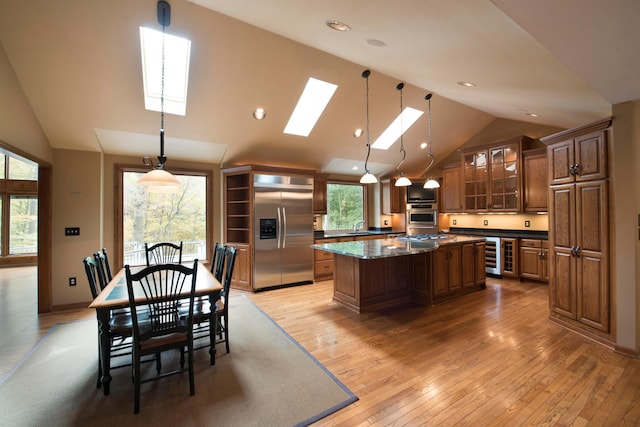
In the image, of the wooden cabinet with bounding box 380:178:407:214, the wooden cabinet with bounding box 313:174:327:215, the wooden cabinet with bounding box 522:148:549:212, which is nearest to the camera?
the wooden cabinet with bounding box 522:148:549:212

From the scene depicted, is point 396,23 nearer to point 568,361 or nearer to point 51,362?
point 568,361

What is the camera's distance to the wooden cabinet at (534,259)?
501 cm

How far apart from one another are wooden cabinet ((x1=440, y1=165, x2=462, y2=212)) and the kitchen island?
2245mm

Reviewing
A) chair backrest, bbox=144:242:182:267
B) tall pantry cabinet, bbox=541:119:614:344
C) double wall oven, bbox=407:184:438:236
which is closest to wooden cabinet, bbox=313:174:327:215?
double wall oven, bbox=407:184:438:236

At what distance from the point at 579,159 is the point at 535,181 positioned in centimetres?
252

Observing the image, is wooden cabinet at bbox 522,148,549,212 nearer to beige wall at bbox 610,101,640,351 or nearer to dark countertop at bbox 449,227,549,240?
dark countertop at bbox 449,227,549,240

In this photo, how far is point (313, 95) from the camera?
15.5 feet

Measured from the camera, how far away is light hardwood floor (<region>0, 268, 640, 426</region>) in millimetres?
1906

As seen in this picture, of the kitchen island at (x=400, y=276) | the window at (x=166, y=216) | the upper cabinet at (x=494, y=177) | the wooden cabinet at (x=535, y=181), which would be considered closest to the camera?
the kitchen island at (x=400, y=276)

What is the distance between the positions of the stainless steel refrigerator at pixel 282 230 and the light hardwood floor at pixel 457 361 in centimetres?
97

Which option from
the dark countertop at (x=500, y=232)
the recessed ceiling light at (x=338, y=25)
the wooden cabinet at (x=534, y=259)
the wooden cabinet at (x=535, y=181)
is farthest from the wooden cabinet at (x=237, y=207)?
the wooden cabinet at (x=535, y=181)

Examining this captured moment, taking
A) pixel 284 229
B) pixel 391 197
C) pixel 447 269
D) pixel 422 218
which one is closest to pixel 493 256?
pixel 422 218

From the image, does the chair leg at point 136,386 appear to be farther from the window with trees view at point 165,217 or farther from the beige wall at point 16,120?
the window with trees view at point 165,217

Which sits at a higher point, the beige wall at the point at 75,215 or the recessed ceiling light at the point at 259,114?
the recessed ceiling light at the point at 259,114
